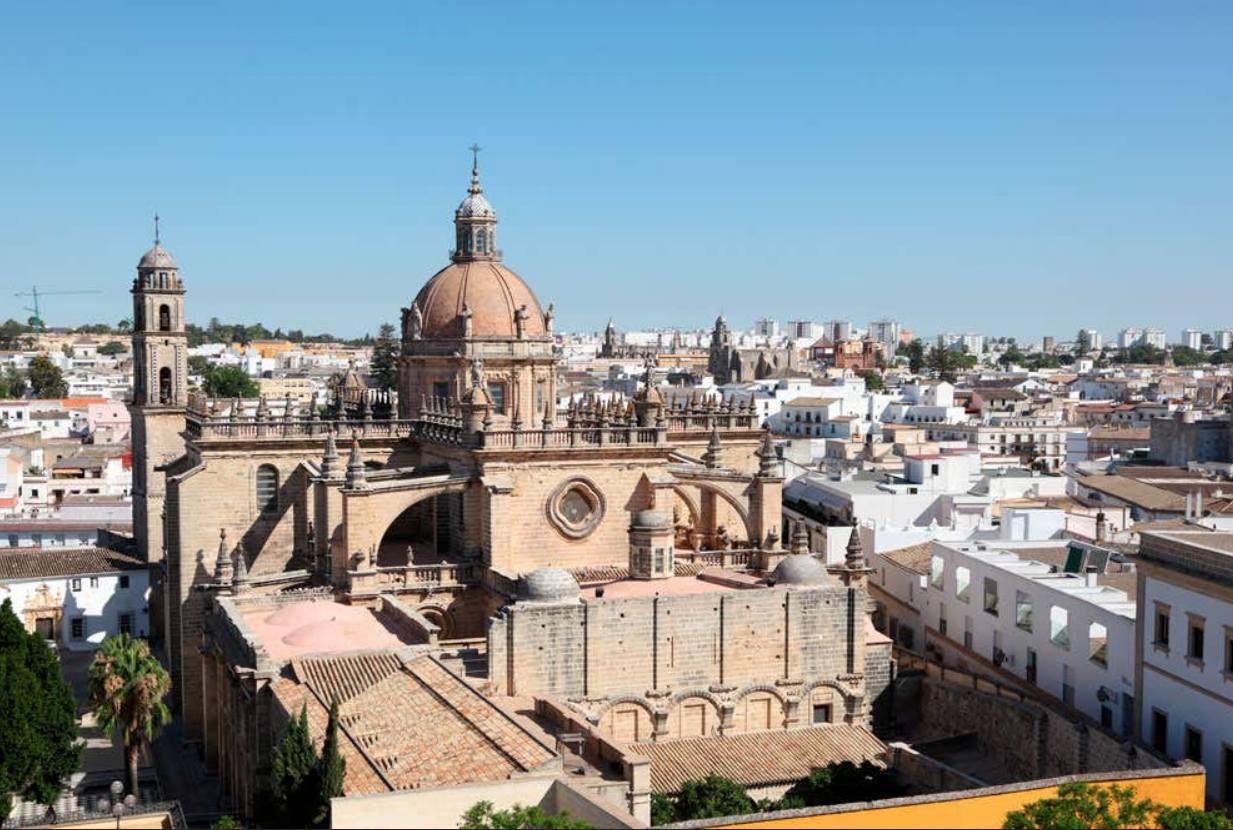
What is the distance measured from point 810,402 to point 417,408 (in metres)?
55.9

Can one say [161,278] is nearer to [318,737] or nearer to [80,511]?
[80,511]

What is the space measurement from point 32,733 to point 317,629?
5.78 metres

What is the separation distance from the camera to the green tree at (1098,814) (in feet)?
58.1

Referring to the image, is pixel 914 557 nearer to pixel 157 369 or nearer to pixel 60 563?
pixel 157 369

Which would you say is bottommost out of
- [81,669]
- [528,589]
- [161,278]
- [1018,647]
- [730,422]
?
[81,669]

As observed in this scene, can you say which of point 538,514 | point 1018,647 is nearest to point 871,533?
point 1018,647

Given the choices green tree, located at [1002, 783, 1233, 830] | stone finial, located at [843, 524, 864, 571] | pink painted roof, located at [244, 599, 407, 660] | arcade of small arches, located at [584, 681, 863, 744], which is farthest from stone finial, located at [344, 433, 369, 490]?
green tree, located at [1002, 783, 1233, 830]

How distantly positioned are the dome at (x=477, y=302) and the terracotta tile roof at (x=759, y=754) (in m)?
14.6

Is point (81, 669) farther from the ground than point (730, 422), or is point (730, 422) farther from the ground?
point (730, 422)

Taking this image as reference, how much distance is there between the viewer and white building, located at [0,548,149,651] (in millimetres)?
42969

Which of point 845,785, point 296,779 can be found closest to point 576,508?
point 845,785

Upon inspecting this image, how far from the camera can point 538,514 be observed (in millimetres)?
32938

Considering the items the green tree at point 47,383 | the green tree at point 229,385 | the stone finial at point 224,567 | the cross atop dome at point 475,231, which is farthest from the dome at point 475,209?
the green tree at point 47,383

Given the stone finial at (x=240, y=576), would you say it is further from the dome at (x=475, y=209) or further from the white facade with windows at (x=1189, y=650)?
the white facade with windows at (x=1189, y=650)
